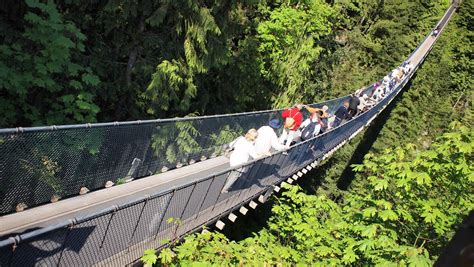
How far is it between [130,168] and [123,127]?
2.72ft

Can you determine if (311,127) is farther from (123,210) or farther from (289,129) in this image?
(123,210)

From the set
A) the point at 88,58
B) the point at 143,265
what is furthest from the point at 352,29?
the point at 143,265

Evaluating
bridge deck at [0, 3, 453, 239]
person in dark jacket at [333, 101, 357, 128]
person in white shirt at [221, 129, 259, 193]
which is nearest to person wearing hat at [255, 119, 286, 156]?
person in white shirt at [221, 129, 259, 193]

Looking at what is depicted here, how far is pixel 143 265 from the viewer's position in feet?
15.1

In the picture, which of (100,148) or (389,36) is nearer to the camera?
(100,148)

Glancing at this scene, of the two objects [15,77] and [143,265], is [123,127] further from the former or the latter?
[15,77]

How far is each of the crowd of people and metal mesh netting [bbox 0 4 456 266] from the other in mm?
190

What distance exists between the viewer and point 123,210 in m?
4.14

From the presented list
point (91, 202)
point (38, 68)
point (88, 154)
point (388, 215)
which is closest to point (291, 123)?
point (388, 215)

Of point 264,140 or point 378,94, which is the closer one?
point 264,140

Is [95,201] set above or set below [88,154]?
below

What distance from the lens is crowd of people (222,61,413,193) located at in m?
6.33

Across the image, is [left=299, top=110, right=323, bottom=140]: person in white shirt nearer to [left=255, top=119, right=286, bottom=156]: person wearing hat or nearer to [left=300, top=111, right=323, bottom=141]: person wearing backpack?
[left=300, top=111, right=323, bottom=141]: person wearing backpack

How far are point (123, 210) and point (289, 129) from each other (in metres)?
5.35
